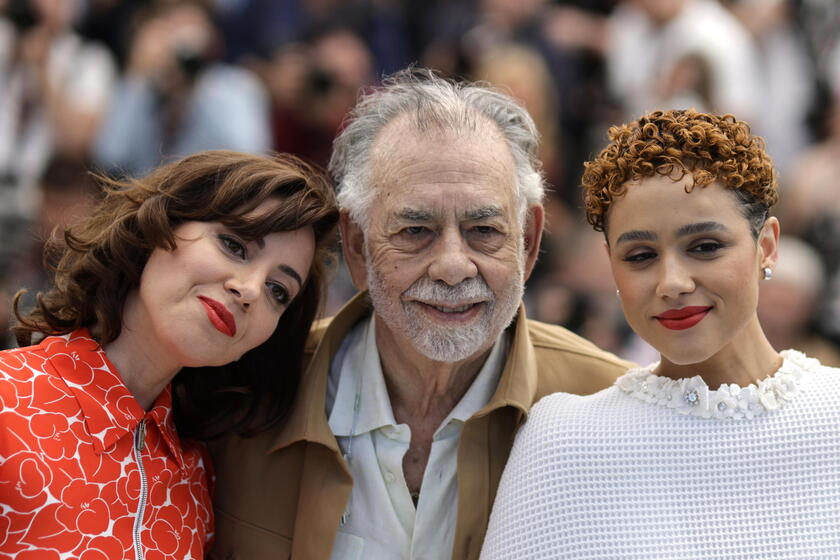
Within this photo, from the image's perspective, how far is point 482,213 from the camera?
2734 mm

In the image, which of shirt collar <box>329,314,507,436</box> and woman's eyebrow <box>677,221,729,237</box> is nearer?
woman's eyebrow <box>677,221,729,237</box>

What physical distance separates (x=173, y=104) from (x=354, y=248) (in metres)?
3.13

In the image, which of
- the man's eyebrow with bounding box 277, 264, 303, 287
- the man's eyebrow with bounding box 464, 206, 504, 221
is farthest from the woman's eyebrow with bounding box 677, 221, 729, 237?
the man's eyebrow with bounding box 277, 264, 303, 287

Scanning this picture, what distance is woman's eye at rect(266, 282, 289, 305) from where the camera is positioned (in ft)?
8.38

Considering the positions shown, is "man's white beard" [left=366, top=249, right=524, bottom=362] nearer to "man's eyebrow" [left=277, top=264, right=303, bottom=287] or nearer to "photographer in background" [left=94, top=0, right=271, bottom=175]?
"man's eyebrow" [left=277, top=264, right=303, bottom=287]

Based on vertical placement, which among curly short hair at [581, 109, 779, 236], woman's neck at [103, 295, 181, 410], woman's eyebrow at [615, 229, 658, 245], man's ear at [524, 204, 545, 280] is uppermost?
curly short hair at [581, 109, 779, 236]

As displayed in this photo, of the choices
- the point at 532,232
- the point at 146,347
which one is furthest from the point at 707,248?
the point at 146,347

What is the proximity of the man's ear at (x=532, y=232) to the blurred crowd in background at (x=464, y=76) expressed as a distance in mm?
2388

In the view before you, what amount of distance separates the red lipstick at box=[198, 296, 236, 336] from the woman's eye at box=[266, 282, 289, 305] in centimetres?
18

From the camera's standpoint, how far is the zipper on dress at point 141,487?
90.0 inches

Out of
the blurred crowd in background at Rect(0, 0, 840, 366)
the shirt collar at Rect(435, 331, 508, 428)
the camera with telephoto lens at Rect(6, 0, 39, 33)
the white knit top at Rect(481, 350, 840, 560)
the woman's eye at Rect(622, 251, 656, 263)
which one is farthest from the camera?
the camera with telephoto lens at Rect(6, 0, 39, 33)

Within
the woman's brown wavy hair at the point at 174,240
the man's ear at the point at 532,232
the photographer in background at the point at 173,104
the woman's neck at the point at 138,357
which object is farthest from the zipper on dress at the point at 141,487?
the photographer in background at the point at 173,104

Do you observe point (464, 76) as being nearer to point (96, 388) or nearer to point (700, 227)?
point (700, 227)

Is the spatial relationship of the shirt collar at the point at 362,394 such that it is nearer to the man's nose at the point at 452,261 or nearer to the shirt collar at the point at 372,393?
the shirt collar at the point at 372,393
